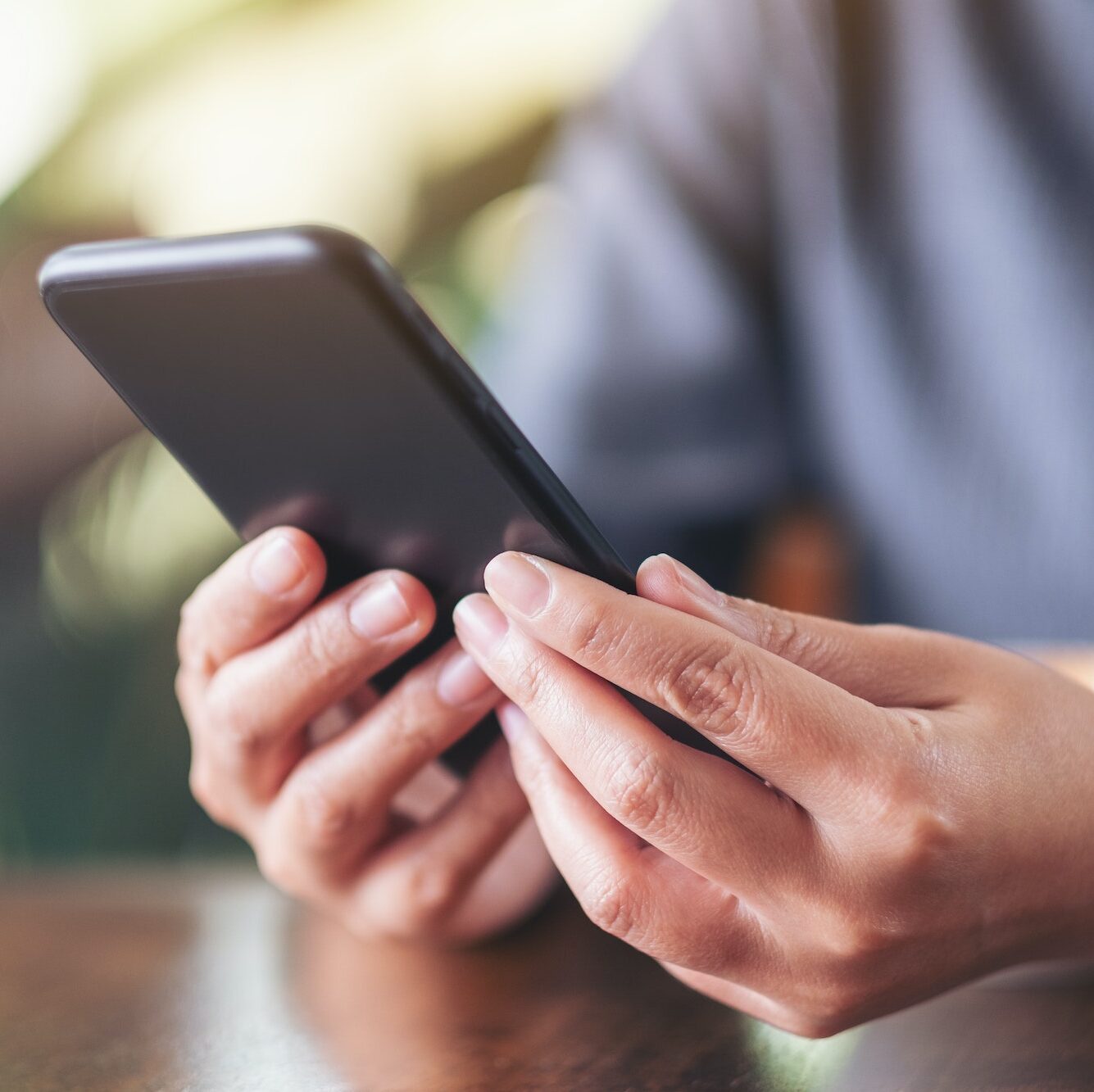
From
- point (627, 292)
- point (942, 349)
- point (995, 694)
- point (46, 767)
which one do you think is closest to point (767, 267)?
point (627, 292)

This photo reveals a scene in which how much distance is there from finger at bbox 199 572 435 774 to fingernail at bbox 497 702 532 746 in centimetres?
6

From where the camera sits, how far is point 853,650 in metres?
Answer: 0.42

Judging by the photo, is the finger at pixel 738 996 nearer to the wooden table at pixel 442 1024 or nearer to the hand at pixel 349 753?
the wooden table at pixel 442 1024

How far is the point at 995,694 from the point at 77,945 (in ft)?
1.70

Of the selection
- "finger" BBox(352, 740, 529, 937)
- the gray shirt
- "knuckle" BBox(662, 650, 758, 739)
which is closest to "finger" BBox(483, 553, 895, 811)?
"knuckle" BBox(662, 650, 758, 739)

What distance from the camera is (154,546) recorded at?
1.48m

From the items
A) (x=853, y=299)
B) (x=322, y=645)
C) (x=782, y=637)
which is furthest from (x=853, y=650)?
(x=853, y=299)

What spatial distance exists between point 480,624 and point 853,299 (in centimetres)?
77

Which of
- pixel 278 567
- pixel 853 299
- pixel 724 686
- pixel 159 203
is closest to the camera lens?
pixel 724 686

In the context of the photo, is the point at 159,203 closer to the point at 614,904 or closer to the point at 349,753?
the point at 349,753

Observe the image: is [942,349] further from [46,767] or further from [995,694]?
[46,767]

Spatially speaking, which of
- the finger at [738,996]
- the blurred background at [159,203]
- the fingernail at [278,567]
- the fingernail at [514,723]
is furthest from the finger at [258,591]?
the blurred background at [159,203]

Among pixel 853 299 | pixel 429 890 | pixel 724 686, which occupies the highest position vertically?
pixel 724 686

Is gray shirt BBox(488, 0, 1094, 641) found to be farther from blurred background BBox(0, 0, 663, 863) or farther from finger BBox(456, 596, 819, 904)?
finger BBox(456, 596, 819, 904)
